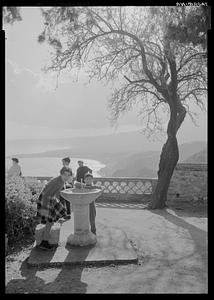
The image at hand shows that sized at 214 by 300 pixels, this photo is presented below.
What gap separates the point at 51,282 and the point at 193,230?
5550 millimetres

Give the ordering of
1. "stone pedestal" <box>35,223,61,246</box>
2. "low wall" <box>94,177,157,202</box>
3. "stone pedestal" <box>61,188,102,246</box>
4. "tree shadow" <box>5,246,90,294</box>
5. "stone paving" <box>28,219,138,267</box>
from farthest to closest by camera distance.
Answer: "low wall" <box>94,177,157,202</box> < "stone pedestal" <box>61,188,102,246</box> < "stone pedestal" <box>35,223,61,246</box> < "stone paving" <box>28,219,138,267</box> < "tree shadow" <box>5,246,90,294</box>

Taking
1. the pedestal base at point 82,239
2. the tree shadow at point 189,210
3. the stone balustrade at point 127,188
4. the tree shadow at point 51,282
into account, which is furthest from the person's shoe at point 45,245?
the stone balustrade at point 127,188

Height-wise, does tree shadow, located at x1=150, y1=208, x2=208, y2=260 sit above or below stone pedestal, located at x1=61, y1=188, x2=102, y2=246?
below

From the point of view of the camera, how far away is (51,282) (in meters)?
5.82

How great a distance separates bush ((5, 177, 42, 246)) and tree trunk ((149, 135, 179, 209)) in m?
6.91

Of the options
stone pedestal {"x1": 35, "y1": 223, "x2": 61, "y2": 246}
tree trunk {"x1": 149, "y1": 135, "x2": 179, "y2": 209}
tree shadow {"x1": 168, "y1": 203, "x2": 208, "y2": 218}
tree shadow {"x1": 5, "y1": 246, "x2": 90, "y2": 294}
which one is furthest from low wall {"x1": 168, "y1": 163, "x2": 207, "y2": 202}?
tree shadow {"x1": 5, "y1": 246, "x2": 90, "y2": 294}

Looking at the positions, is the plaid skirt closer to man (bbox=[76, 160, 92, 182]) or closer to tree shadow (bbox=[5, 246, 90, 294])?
tree shadow (bbox=[5, 246, 90, 294])

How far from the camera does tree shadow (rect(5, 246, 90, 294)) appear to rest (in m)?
5.51

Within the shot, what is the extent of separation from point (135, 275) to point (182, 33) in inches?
175

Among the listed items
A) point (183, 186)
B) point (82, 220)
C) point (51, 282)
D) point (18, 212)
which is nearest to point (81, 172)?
point (82, 220)

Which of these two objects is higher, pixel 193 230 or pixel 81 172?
pixel 81 172

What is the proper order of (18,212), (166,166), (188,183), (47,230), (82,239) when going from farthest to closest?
(188,183) → (166,166) → (18,212) → (82,239) → (47,230)

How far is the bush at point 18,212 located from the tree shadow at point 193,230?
3.91 m

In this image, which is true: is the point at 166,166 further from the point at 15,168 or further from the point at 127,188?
the point at 15,168
